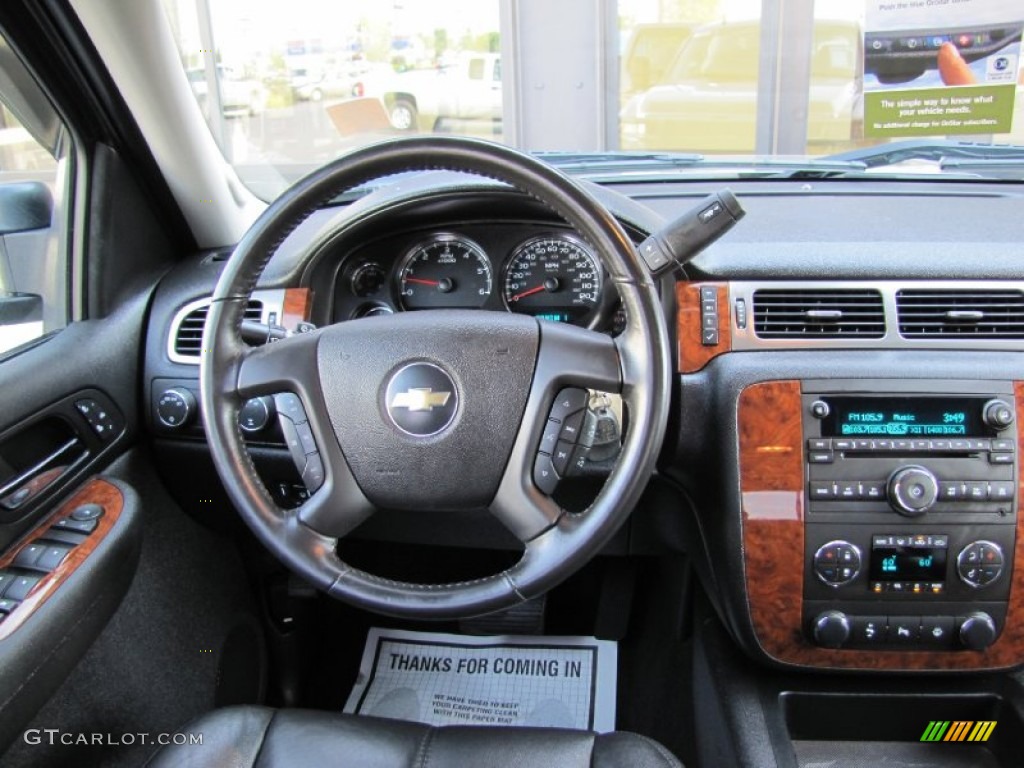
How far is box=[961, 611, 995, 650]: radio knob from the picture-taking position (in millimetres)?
1457

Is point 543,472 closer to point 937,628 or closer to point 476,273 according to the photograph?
point 476,273

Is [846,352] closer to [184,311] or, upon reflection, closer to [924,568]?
[924,568]

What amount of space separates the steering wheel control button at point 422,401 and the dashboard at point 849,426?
16.8 inches

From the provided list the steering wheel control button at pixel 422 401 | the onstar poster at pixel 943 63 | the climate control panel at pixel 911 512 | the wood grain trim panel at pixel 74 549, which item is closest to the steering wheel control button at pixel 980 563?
the climate control panel at pixel 911 512

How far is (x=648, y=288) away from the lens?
1143 millimetres

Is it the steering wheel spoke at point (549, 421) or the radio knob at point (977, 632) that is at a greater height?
the steering wheel spoke at point (549, 421)

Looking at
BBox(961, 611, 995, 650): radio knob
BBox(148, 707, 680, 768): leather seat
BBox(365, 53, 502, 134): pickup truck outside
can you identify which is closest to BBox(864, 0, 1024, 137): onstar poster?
BBox(961, 611, 995, 650): radio knob

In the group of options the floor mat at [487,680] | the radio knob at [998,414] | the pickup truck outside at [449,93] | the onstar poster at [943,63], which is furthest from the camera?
the pickup truck outside at [449,93]

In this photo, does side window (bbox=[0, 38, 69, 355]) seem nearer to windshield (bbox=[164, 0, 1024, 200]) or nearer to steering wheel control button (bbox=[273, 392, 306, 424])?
windshield (bbox=[164, 0, 1024, 200])

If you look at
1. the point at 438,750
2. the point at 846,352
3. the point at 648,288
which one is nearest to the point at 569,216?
the point at 648,288

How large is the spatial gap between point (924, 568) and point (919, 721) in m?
0.35

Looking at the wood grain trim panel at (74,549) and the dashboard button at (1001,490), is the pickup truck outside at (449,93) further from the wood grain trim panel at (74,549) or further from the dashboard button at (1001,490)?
the dashboard button at (1001,490)

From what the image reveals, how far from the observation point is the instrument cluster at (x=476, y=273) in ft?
5.53

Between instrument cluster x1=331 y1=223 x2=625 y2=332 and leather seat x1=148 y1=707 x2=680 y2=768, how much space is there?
0.75 meters
